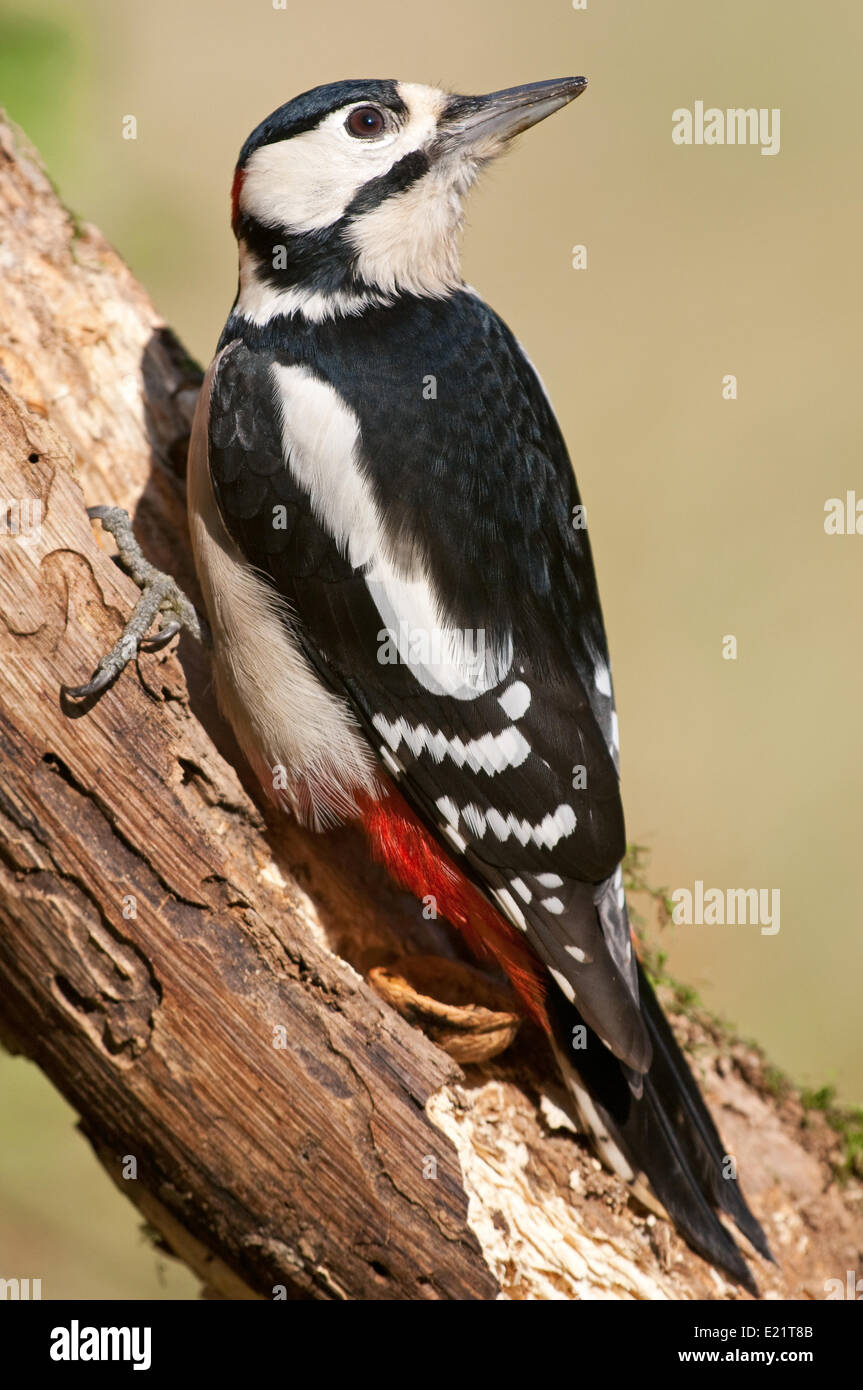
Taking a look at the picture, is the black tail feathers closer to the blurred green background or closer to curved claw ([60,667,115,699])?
curved claw ([60,667,115,699])

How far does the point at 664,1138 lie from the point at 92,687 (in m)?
1.62

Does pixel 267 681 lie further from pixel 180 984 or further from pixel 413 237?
pixel 413 237

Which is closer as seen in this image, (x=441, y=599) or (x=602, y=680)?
(x=441, y=599)

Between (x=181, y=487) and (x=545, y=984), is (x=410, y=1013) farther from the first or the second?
(x=181, y=487)

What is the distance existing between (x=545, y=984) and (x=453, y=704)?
2.28 feet

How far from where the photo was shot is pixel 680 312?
6641 millimetres

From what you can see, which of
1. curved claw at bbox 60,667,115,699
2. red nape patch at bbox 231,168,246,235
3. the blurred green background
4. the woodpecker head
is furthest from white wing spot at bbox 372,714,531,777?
the blurred green background

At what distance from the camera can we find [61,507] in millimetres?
2219

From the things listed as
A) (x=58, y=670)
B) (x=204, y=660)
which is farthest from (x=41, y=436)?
(x=204, y=660)

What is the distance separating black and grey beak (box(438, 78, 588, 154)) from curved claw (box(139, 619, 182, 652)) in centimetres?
129

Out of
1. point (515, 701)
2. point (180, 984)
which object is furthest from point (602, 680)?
point (180, 984)

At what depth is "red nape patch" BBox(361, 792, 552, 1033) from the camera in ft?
8.52

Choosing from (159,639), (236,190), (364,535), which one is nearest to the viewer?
(159,639)

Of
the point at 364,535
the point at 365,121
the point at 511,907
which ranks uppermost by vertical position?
the point at 365,121
